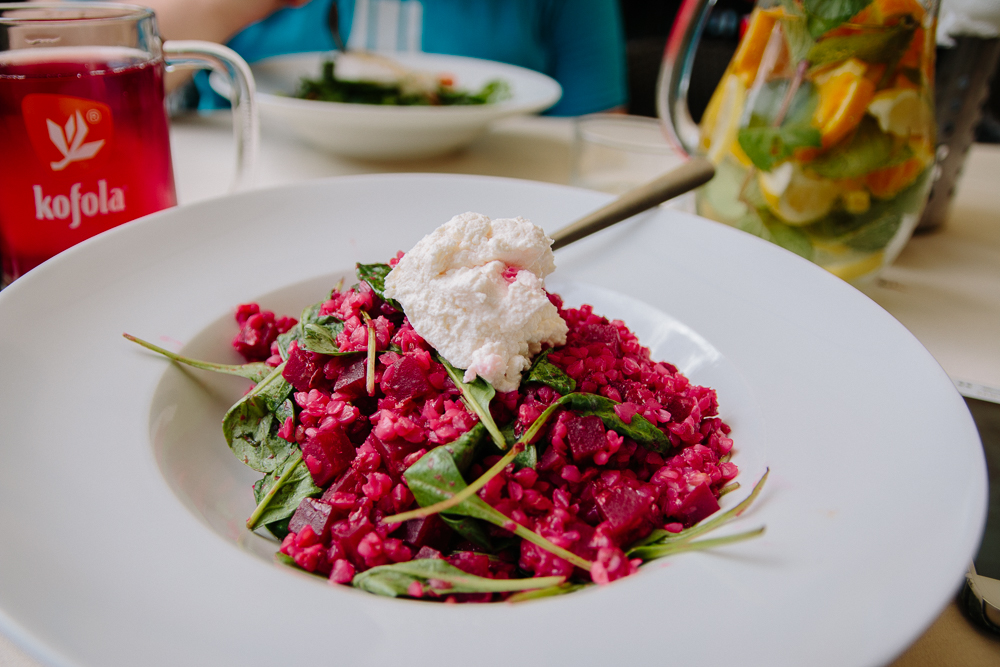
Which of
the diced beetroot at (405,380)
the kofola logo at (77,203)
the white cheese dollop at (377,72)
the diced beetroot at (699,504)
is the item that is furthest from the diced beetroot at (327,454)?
the white cheese dollop at (377,72)

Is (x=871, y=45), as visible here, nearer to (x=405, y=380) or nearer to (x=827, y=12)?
(x=827, y=12)

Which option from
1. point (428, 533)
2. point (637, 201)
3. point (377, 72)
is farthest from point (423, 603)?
point (377, 72)

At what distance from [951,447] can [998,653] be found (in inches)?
13.8

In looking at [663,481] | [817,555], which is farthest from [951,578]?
[663,481]

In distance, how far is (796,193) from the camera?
1.88 metres

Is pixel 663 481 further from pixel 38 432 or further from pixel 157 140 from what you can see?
pixel 157 140

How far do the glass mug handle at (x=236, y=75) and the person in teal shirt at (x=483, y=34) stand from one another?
2.55 meters

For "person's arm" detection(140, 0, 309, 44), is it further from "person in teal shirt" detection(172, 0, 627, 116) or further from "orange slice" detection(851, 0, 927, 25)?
"orange slice" detection(851, 0, 927, 25)

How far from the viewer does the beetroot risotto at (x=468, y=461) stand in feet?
3.68

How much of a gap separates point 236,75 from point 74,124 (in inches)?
28.3

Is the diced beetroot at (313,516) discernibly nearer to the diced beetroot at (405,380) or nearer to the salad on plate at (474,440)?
the salad on plate at (474,440)

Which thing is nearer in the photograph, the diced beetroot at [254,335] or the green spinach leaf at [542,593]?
the green spinach leaf at [542,593]

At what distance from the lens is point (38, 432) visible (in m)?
1.13

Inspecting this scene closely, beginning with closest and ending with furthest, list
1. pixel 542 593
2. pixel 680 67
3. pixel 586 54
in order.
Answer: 1. pixel 542 593
2. pixel 680 67
3. pixel 586 54
